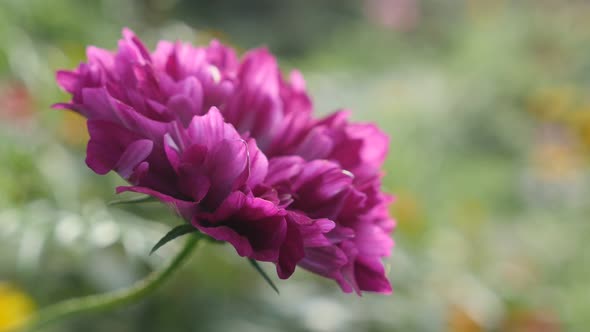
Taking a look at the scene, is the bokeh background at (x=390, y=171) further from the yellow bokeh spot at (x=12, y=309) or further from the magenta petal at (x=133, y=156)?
the magenta petal at (x=133, y=156)

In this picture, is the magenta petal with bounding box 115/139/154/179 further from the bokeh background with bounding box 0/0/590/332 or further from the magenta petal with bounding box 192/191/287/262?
the bokeh background with bounding box 0/0/590/332

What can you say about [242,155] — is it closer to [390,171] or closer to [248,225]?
[248,225]

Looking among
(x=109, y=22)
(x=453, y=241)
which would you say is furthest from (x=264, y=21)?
(x=453, y=241)

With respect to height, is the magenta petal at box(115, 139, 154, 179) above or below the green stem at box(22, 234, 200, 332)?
above

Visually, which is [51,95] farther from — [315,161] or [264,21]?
[264,21]

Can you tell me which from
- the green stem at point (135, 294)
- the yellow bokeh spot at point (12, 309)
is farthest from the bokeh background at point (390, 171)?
the green stem at point (135, 294)

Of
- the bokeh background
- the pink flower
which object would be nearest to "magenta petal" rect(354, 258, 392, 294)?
the pink flower

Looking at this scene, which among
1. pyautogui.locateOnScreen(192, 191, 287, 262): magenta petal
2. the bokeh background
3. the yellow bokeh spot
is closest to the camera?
pyautogui.locateOnScreen(192, 191, 287, 262): magenta petal
